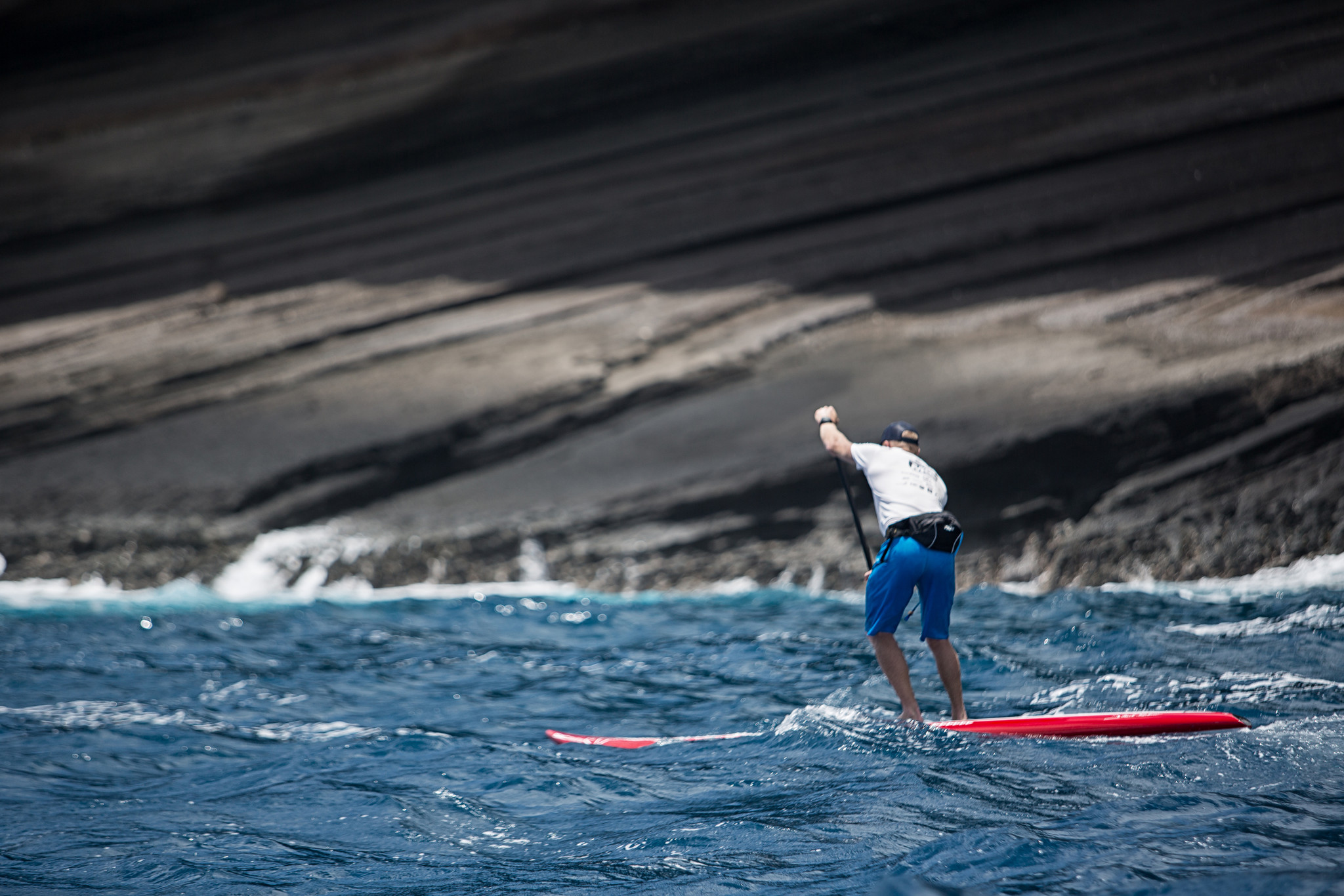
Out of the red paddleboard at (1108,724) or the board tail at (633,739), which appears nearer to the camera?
the red paddleboard at (1108,724)

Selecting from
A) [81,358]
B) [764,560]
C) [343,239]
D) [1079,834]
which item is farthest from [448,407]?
[1079,834]

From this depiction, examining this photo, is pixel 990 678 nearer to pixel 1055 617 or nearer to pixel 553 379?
pixel 1055 617

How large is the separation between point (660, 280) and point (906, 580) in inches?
228

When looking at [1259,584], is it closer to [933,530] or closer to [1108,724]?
[1108,724]

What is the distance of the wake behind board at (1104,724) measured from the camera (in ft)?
12.2

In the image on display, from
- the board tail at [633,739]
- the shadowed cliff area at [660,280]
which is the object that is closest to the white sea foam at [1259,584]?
the shadowed cliff area at [660,280]

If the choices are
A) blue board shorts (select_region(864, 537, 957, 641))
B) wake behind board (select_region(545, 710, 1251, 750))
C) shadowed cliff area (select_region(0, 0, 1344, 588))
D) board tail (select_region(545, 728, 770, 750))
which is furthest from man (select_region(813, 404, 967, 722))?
shadowed cliff area (select_region(0, 0, 1344, 588))

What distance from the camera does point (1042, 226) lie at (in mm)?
8789

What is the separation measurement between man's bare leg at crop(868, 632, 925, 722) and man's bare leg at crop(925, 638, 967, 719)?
39 mm

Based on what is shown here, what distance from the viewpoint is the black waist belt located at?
4.13 m

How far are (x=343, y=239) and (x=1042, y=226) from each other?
7.00 meters

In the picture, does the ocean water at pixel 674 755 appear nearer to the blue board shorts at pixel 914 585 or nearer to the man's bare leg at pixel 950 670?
the man's bare leg at pixel 950 670

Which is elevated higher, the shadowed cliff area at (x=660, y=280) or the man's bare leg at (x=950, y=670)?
the shadowed cliff area at (x=660, y=280)

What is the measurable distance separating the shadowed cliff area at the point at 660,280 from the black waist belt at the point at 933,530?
318 cm
